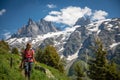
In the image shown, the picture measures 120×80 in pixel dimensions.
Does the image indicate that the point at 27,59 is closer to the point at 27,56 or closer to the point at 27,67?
the point at 27,56

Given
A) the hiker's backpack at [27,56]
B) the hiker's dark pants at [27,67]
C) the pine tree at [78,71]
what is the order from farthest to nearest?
the pine tree at [78,71], the hiker's backpack at [27,56], the hiker's dark pants at [27,67]

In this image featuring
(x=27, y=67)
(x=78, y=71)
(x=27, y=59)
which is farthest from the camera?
(x=78, y=71)

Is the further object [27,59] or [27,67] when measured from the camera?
[27,59]

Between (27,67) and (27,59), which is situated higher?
(27,59)

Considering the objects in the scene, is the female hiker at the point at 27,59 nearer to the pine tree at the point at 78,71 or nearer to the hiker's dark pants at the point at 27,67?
the hiker's dark pants at the point at 27,67

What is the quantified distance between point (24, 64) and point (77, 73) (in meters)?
57.0

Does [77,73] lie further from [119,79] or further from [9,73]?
[9,73]

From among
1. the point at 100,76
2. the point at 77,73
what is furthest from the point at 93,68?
the point at 77,73

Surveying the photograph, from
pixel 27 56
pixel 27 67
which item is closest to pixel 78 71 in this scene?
pixel 27 56

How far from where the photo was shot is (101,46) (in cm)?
5612

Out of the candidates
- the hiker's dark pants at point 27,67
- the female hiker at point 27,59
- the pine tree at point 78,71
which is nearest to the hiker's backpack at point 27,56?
the female hiker at point 27,59

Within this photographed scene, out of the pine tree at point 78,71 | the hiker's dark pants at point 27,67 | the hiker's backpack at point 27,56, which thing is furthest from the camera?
the pine tree at point 78,71

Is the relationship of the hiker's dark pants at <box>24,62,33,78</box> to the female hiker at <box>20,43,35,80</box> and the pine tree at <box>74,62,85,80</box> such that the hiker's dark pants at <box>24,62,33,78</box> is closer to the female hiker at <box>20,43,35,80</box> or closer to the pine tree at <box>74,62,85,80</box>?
the female hiker at <box>20,43,35,80</box>

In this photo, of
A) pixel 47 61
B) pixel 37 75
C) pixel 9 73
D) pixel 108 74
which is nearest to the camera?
pixel 9 73
